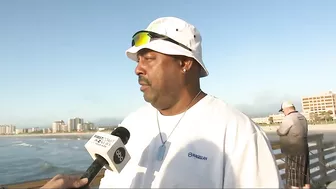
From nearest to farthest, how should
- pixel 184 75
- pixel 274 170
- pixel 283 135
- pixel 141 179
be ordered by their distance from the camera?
pixel 274 170
pixel 141 179
pixel 184 75
pixel 283 135

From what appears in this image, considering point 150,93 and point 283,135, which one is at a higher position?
point 150,93

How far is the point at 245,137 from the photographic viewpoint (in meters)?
1.21

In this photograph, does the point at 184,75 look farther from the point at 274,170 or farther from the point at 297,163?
the point at 297,163

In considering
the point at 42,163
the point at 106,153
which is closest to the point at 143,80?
the point at 106,153

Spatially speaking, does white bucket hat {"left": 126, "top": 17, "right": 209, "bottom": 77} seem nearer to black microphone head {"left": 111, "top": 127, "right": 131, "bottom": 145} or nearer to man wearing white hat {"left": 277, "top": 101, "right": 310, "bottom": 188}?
black microphone head {"left": 111, "top": 127, "right": 131, "bottom": 145}

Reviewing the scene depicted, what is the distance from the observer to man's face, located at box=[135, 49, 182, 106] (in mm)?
1486

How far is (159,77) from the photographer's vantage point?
4.86ft

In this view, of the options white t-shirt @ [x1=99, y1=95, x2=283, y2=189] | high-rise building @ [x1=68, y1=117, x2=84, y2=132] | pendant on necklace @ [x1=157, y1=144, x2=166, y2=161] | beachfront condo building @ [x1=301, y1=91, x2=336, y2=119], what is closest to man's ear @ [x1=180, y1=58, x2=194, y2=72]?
white t-shirt @ [x1=99, y1=95, x2=283, y2=189]

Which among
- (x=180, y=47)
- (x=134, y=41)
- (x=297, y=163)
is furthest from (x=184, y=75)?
(x=297, y=163)

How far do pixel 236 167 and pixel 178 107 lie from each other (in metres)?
0.48

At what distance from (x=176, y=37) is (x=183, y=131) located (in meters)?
0.47

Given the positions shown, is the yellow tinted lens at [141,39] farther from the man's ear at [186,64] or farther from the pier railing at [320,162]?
the pier railing at [320,162]

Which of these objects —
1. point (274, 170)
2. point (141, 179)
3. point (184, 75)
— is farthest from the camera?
point (184, 75)

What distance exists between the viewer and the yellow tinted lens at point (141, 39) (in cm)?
152
